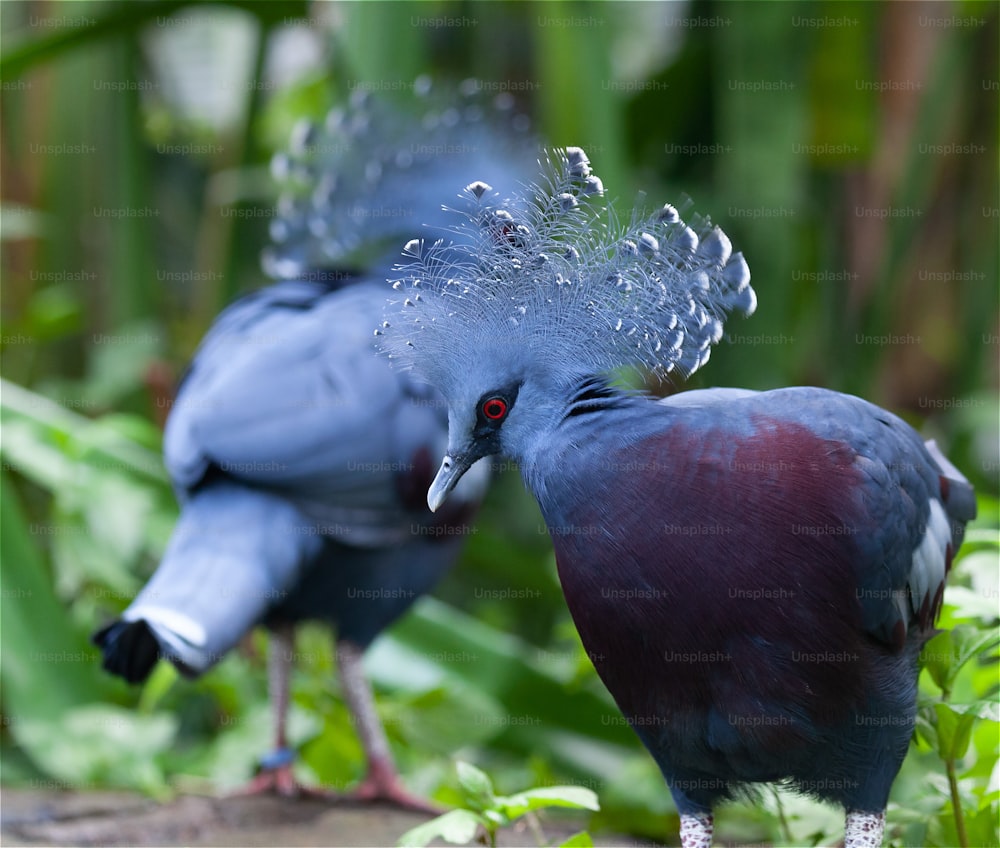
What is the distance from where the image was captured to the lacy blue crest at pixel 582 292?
5.77 feet

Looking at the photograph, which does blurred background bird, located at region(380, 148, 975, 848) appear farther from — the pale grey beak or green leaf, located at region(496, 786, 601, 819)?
green leaf, located at region(496, 786, 601, 819)

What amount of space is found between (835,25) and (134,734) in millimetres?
3700

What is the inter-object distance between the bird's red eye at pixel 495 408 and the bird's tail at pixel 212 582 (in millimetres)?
954

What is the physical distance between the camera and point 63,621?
136 inches

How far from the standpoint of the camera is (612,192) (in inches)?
154

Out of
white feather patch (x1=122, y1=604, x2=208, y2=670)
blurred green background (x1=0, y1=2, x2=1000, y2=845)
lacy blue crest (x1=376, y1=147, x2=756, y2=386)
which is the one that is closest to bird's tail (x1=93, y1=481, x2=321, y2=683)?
white feather patch (x1=122, y1=604, x2=208, y2=670)

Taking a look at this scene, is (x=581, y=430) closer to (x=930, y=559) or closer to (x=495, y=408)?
(x=495, y=408)

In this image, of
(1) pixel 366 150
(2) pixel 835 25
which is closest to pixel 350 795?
(1) pixel 366 150

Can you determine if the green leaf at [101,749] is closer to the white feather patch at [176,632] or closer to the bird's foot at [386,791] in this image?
the bird's foot at [386,791]

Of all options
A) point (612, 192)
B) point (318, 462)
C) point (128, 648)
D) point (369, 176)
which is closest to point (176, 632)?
point (128, 648)

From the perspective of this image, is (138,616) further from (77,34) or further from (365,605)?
(77,34)

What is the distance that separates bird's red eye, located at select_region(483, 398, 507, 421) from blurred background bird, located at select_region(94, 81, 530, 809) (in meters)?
0.95

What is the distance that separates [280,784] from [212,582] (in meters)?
0.91

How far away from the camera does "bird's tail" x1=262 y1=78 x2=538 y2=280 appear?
360cm
